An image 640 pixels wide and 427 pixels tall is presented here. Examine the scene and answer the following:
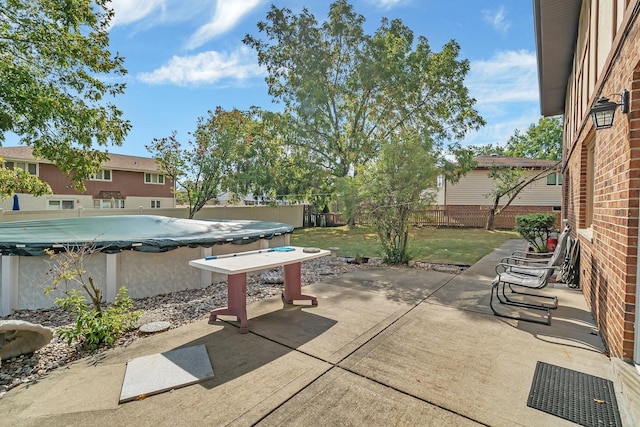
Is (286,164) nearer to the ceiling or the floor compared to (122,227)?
nearer to the ceiling

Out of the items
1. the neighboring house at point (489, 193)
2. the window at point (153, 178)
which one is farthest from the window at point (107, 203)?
the neighboring house at point (489, 193)

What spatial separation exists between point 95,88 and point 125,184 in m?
18.3

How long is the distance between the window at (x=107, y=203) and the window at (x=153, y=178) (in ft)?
8.22

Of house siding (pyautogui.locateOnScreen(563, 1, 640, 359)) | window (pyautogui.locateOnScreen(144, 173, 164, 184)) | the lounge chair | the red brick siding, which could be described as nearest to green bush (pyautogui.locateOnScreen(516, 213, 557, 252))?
the lounge chair

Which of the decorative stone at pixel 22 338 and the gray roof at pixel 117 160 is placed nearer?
the decorative stone at pixel 22 338

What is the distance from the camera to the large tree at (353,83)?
15320 millimetres

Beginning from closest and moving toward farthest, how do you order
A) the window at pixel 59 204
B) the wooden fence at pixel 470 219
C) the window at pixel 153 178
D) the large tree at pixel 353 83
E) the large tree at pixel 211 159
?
the large tree at pixel 211 159 < the large tree at pixel 353 83 < the wooden fence at pixel 470 219 < the window at pixel 59 204 < the window at pixel 153 178

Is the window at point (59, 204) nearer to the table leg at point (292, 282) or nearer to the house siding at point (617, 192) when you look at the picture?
the table leg at point (292, 282)

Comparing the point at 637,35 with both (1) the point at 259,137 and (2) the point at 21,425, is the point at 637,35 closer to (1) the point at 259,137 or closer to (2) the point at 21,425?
(2) the point at 21,425

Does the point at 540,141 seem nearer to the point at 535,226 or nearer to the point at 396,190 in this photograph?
the point at 535,226

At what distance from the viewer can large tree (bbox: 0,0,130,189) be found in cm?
616

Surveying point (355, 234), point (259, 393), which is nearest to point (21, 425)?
point (259, 393)

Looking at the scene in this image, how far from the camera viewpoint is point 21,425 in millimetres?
2086

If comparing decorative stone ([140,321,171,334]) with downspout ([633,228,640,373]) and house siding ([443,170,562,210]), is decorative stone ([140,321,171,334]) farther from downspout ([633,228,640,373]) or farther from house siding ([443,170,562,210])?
house siding ([443,170,562,210])
